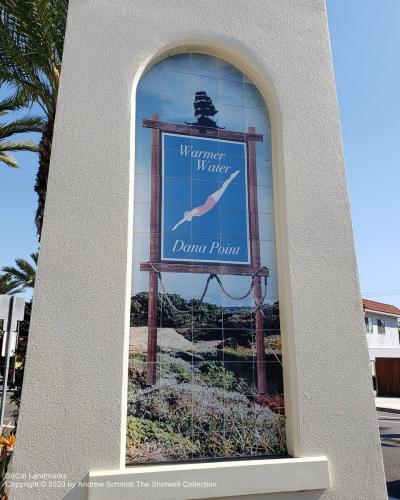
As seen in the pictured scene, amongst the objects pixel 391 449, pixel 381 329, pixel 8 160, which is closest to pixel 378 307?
pixel 381 329

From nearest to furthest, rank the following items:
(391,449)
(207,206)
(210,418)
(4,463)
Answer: (210,418), (207,206), (4,463), (391,449)

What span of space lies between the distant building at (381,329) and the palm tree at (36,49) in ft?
75.2

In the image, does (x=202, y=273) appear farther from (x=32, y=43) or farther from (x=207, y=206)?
(x=32, y=43)

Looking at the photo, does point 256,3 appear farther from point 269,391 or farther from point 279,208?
point 269,391

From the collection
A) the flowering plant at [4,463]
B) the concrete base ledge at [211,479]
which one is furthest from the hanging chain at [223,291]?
the flowering plant at [4,463]

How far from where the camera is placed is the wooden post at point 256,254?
380 cm

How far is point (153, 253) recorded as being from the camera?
3824 mm

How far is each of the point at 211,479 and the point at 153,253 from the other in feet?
6.37

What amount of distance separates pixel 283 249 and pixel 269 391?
1.34 m

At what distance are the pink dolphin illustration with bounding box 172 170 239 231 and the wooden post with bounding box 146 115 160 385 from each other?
21cm

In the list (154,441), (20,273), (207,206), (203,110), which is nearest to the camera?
(154,441)

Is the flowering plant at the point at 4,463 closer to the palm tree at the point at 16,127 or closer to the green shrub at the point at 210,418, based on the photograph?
the green shrub at the point at 210,418

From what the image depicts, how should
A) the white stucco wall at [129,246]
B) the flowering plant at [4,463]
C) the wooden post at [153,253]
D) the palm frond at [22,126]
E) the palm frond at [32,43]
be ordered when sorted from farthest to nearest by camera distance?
the palm frond at [22,126] < the palm frond at [32,43] < the flowering plant at [4,463] < the wooden post at [153,253] < the white stucco wall at [129,246]

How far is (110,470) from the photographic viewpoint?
3166 mm
